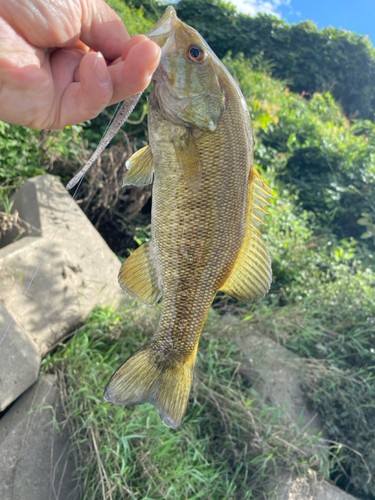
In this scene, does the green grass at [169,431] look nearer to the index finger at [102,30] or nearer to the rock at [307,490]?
the rock at [307,490]

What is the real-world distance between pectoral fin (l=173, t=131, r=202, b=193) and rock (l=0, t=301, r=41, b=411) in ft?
6.82

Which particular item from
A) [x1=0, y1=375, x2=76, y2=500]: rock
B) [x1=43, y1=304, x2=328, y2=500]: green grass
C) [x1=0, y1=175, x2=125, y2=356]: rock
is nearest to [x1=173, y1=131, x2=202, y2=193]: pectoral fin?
[x1=0, y1=175, x2=125, y2=356]: rock

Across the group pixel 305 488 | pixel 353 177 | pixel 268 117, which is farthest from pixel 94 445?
pixel 353 177

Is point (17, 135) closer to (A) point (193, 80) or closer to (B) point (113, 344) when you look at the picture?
(B) point (113, 344)

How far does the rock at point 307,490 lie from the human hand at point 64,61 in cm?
311

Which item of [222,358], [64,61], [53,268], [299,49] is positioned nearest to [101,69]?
[64,61]

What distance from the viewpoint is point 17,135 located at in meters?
3.54

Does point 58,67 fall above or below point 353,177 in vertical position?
below

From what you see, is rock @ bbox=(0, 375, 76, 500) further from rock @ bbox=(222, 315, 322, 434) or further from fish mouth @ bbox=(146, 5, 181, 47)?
fish mouth @ bbox=(146, 5, 181, 47)

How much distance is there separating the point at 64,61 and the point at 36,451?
252 centimetres

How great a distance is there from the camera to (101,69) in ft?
4.14

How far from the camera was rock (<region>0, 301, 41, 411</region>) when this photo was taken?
8.48 ft

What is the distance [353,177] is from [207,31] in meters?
6.73

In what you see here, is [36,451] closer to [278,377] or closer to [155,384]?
[155,384]
